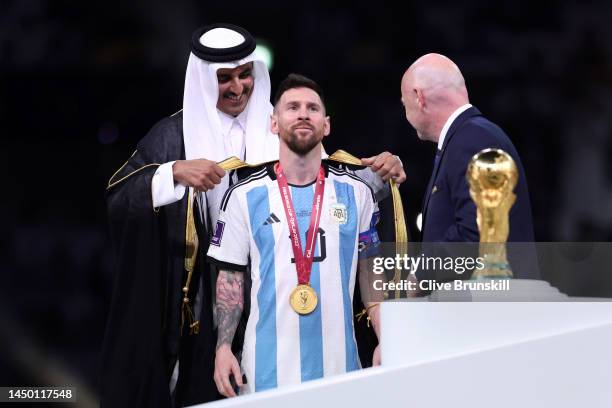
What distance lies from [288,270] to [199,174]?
0.47m

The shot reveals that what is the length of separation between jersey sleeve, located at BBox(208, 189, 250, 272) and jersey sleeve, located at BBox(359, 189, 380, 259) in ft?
1.10

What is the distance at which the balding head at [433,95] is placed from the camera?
3998 millimetres

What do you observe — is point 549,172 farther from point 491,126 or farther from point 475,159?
point 475,159

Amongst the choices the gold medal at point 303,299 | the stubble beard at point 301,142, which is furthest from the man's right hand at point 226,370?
the stubble beard at point 301,142

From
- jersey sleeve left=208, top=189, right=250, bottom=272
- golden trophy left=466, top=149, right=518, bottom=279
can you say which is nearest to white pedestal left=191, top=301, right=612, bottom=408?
golden trophy left=466, top=149, right=518, bottom=279

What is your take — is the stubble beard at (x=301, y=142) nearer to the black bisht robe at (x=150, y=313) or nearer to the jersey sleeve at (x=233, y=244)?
the jersey sleeve at (x=233, y=244)

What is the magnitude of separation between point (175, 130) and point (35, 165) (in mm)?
1859

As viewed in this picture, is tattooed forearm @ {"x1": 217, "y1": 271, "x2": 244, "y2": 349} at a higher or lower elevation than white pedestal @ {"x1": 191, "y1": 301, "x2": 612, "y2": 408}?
higher

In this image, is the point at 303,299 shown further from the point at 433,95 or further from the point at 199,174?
the point at 433,95

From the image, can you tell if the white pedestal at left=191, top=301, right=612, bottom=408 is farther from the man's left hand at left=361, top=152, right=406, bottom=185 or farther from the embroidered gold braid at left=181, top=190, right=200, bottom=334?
the embroidered gold braid at left=181, top=190, right=200, bottom=334

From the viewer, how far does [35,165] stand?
246 inches

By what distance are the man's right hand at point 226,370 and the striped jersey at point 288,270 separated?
5cm

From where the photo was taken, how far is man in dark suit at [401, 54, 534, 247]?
3.64m

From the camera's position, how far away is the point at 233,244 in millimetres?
3930
